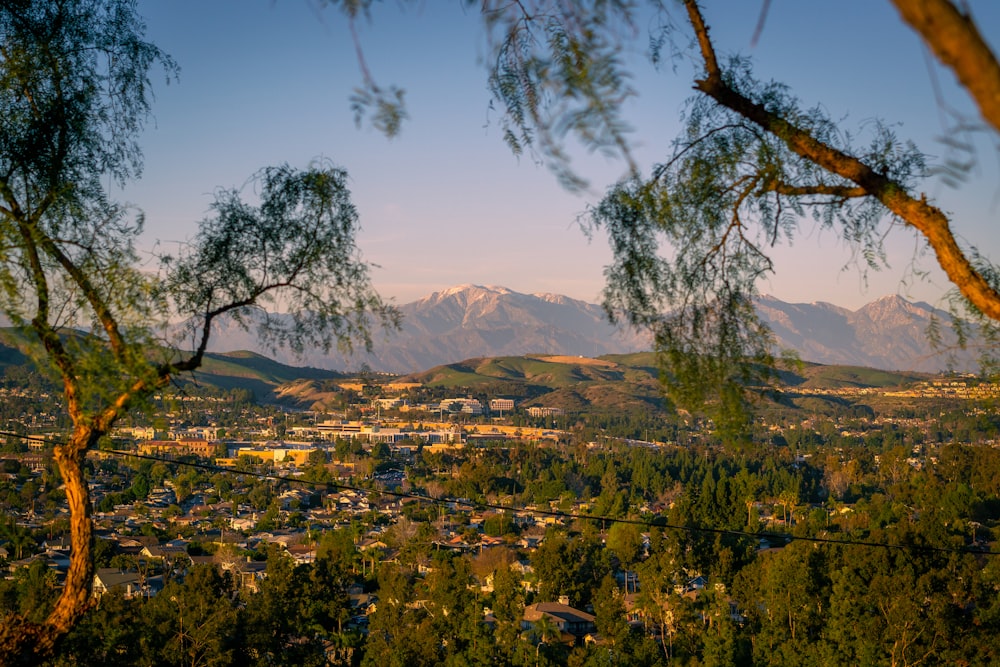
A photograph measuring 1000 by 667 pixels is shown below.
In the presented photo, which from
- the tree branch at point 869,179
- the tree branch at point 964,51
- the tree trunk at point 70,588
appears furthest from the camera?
the tree trunk at point 70,588

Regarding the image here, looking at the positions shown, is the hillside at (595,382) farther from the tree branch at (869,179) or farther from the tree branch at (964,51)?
the tree branch at (964,51)

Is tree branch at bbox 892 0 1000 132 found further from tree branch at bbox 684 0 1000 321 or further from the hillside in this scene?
the hillside

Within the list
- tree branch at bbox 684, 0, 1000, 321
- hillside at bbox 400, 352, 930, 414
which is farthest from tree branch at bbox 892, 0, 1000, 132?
hillside at bbox 400, 352, 930, 414

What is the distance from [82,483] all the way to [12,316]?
84 cm

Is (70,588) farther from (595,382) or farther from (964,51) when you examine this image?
(595,382)

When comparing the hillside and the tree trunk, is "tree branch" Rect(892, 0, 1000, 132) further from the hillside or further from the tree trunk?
the hillside

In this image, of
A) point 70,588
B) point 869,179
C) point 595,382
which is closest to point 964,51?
point 869,179

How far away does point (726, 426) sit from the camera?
428 cm

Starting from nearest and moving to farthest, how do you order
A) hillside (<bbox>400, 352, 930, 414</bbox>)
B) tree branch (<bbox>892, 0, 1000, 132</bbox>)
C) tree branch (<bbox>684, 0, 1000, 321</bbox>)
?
tree branch (<bbox>892, 0, 1000, 132</bbox>) → tree branch (<bbox>684, 0, 1000, 321</bbox>) → hillside (<bbox>400, 352, 930, 414</bbox>)

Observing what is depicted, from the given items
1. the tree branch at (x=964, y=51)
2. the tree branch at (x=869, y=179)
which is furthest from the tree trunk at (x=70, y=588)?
the tree branch at (x=964, y=51)

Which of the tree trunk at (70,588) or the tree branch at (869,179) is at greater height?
the tree branch at (869,179)

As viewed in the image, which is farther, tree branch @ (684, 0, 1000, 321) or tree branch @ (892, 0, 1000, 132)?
tree branch @ (684, 0, 1000, 321)

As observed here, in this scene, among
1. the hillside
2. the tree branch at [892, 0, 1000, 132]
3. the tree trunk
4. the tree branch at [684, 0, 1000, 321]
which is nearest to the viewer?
the tree branch at [892, 0, 1000, 132]

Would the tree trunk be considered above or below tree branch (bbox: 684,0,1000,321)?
below
